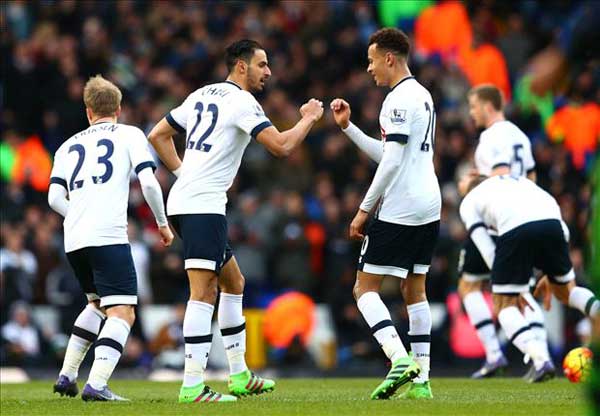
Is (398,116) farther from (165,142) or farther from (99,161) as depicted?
(99,161)

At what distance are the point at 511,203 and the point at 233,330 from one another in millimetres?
3621

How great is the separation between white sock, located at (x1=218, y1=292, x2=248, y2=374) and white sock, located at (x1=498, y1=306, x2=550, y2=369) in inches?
133

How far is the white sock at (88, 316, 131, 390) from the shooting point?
10.1m

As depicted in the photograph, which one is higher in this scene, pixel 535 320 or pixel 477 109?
pixel 477 109

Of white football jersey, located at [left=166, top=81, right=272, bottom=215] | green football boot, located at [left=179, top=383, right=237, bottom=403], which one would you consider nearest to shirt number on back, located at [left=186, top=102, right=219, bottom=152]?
white football jersey, located at [left=166, top=81, right=272, bottom=215]

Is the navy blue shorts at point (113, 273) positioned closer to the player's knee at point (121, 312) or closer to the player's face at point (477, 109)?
the player's knee at point (121, 312)

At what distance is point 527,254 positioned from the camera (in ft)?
41.6

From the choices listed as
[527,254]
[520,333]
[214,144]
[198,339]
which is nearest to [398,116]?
[214,144]

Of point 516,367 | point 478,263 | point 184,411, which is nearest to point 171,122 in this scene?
point 184,411

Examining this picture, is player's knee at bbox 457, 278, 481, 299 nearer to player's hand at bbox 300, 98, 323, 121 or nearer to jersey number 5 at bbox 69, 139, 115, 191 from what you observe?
player's hand at bbox 300, 98, 323, 121

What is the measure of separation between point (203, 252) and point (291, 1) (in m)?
17.2

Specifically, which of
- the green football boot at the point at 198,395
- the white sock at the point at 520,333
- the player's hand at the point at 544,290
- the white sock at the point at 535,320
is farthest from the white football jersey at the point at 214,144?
the white sock at the point at 535,320

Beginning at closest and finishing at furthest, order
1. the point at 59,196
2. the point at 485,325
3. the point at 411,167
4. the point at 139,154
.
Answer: the point at 411,167 < the point at 139,154 < the point at 59,196 < the point at 485,325

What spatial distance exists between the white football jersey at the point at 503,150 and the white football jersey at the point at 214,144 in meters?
4.21
